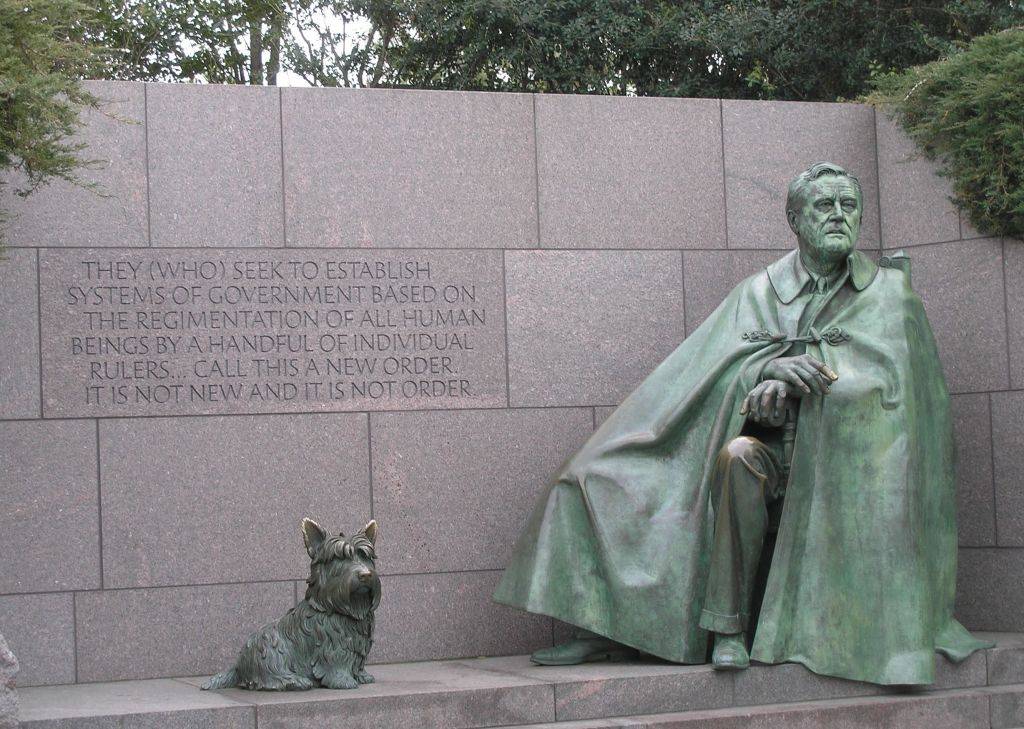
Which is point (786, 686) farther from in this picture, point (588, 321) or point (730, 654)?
point (588, 321)

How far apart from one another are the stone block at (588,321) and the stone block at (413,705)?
6.75 ft

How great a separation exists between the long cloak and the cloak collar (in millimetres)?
11

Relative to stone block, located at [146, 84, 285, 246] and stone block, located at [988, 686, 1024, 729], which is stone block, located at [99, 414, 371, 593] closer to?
stone block, located at [146, 84, 285, 246]

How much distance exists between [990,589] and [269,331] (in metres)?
4.08

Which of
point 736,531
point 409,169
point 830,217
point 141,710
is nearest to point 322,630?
point 141,710

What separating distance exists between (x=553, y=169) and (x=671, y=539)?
7.93ft

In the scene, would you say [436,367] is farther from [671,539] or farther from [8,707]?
[8,707]

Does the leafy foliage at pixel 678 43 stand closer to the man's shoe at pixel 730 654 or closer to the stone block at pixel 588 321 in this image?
the stone block at pixel 588 321

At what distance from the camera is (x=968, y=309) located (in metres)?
8.82

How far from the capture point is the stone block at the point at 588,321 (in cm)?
870

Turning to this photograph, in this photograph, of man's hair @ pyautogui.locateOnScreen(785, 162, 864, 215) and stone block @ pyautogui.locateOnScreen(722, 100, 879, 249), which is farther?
stone block @ pyautogui.locateOnScreen(722, 100, 879, 249)

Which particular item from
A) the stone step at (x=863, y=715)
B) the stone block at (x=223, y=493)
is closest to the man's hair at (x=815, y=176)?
the stone step at (x=863, y=715)

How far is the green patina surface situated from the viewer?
7113mm

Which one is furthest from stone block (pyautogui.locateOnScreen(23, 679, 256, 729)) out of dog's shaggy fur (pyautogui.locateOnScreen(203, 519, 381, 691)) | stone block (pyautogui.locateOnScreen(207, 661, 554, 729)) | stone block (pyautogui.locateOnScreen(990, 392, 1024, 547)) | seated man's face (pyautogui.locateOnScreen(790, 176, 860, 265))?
stone block (pyautogui.locateOnScreen(990, 392, 1024, 547))
